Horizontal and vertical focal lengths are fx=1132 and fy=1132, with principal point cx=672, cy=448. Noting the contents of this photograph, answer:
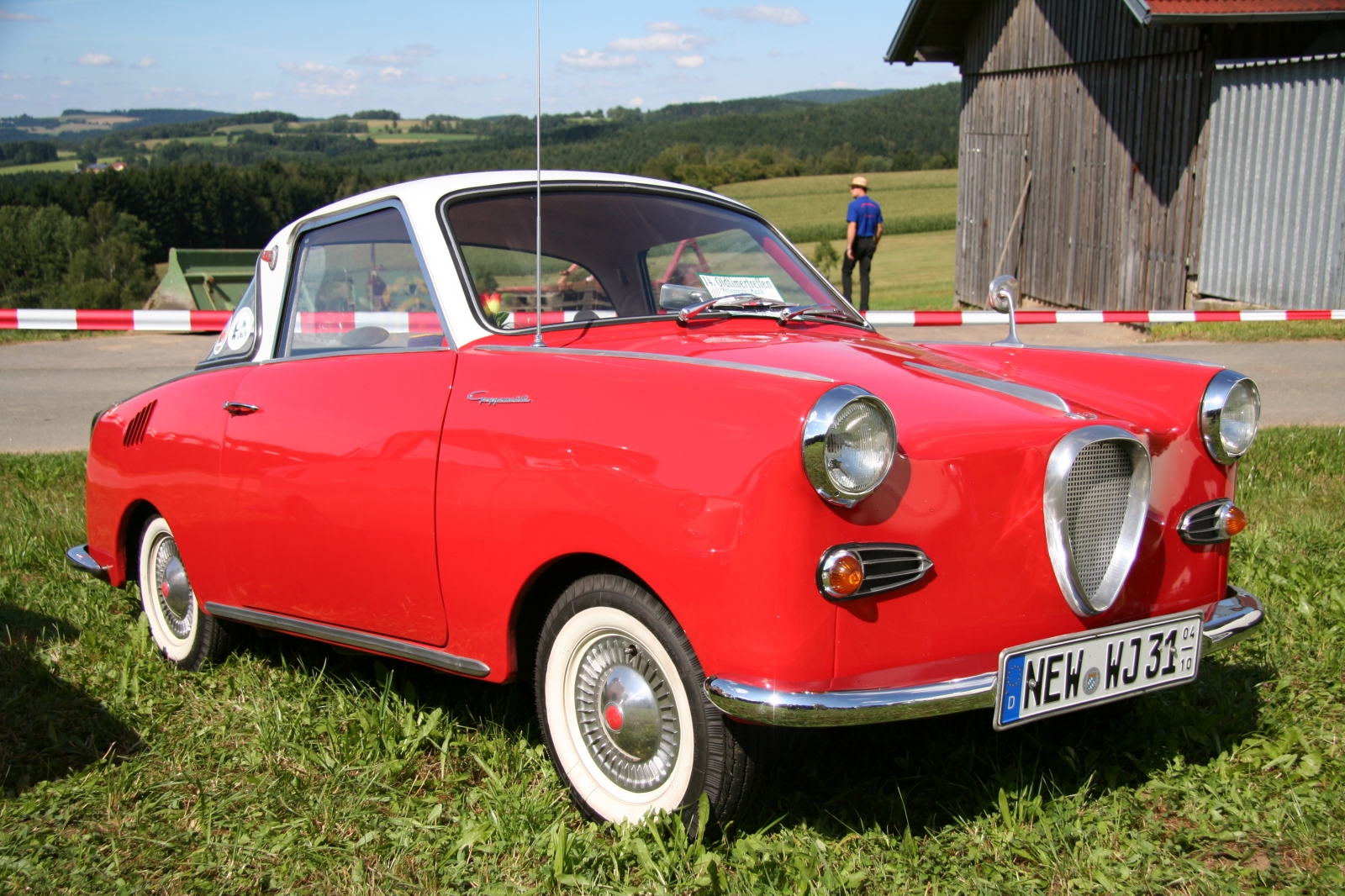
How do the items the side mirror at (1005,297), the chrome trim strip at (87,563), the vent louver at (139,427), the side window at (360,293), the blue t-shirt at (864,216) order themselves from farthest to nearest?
the blue t-shirt at (864,216), the chrome trim strip at (87,563), the vent louver at (139,427), the side mirror at (1005,297), the side window at (360,293)

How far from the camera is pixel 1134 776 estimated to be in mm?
3051

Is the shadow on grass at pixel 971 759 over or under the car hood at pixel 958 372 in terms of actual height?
under

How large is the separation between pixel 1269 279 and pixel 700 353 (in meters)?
11.6

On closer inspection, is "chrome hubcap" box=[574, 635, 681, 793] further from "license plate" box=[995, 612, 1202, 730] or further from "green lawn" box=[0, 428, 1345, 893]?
"license plate" box=[995, 612, 1202, 730]

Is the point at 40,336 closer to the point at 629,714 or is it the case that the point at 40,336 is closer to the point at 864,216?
the point at 864,216

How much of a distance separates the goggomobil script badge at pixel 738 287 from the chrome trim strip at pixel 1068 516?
1.37 meters

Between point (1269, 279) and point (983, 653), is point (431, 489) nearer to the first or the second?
point (983, 653)

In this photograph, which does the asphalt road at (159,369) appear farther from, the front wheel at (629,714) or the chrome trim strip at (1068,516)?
the front wheel at (629,714)

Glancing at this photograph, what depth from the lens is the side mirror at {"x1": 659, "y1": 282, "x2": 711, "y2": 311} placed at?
141 inches

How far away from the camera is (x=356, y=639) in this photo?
3.24 m

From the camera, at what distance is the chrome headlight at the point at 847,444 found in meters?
2.21

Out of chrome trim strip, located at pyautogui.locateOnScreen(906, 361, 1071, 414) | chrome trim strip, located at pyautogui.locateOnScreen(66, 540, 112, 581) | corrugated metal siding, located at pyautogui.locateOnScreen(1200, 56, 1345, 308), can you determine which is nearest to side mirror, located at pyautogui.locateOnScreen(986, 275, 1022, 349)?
chrome trim strip, located at pyautogui.locateOnScreen(906, 361, 1071, 414)

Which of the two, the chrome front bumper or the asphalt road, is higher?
the chrome front bumper

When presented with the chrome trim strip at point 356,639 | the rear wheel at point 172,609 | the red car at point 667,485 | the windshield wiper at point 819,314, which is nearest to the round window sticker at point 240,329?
the red car at point 667,485
